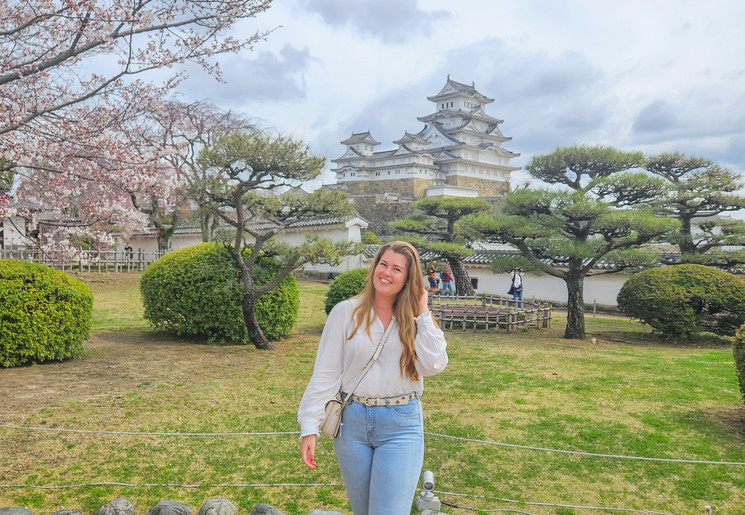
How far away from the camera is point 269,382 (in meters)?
7.30

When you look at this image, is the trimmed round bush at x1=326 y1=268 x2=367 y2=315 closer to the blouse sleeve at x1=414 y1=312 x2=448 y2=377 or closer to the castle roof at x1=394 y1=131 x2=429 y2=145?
the blouse sleeve at x1=414 y1=312 x2=448 y2=377

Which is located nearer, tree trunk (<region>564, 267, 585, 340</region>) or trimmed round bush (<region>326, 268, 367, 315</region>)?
trimmed round bush (<region>326, 268, 367, 315</region>)

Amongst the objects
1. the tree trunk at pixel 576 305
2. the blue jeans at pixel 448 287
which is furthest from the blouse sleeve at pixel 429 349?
the blue jeans at pixel 448 287

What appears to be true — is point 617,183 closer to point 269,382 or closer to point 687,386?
point 687,386

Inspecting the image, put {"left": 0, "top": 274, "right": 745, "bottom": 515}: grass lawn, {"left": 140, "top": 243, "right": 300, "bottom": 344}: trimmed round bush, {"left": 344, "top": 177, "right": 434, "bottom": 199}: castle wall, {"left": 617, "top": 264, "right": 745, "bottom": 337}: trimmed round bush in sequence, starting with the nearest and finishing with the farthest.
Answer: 1. {"left": 0, "top": 274, "right": 745, "bottom": 515}: grass lawn
2. {"left": 140, "top": 243, "right": 300, "bottom": 344}: trimmed round bush
3. {"left": 617, "top": 264, "right": 745, "bottom": 337}: trimmed round bush
4. {"left": 344, "top": 177, "right": 434, "bottom": 199}: castle wall

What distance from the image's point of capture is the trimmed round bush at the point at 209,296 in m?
9.48

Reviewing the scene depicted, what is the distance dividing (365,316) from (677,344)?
1187cm

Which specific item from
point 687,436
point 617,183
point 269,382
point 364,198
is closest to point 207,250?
point 269,382

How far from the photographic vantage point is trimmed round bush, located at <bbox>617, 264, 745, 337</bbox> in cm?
1164

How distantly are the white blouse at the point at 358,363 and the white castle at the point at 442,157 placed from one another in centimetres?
4312

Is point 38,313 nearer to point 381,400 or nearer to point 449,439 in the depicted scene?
point 449,439

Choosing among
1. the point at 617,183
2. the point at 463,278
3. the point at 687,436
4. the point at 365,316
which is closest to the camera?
the point at 365,316

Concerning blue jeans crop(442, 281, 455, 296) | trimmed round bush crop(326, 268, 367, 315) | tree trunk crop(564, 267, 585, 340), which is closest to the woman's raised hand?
trimmed round bush crop(326, 268, 367, 315)

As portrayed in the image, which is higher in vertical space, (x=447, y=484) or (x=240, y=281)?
(x=240, y=281)
